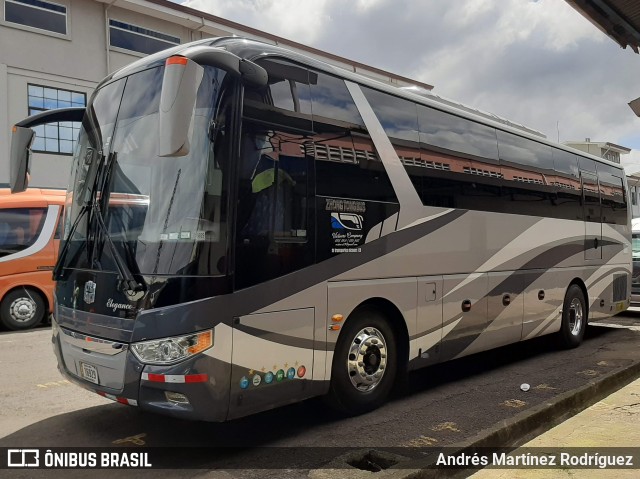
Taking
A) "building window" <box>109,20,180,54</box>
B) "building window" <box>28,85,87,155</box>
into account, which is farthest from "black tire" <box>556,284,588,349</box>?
"building window" <box>109,20,180,54</box>

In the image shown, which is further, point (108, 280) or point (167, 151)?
point (108, 280)

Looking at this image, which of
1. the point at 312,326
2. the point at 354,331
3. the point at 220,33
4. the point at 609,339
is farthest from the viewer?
the point at 220,33

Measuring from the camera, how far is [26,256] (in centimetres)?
1124

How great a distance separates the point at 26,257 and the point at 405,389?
8469 mm

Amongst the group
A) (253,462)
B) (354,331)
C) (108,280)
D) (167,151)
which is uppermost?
(167,151)

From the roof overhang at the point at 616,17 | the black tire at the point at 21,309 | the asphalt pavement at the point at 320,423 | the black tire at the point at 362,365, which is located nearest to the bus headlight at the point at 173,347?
the asphalt pavement at the point at 320,423

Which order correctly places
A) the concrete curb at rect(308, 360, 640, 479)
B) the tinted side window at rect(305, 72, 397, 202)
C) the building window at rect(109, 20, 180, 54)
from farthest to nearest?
the building window at rect(109, 20, 180, 54), the tinted side window at rect(305, 72, 397, 202), the concrete curb at rect(308, 360, 640, 479)

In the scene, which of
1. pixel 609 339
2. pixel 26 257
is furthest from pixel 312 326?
pixel 26 257

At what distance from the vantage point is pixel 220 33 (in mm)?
22953

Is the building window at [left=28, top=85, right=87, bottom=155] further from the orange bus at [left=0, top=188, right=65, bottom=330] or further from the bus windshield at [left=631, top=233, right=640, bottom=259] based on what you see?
the bus windshield at [left=631, top=233, right=640, bottom=259]

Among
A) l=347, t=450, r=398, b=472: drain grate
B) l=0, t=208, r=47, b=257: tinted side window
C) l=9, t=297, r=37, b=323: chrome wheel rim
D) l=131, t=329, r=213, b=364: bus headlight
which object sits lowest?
l=347, t=450, r=398, b=472: drain grate

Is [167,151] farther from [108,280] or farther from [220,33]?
[220,33]

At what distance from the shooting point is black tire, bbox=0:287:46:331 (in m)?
11.0

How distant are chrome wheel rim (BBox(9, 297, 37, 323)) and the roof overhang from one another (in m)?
10.6
